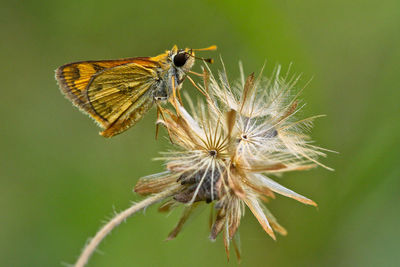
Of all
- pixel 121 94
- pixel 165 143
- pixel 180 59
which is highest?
pixel 180 59

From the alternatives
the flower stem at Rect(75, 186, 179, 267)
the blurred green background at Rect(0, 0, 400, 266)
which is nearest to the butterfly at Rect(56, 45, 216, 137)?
the flower stem at Rect(75, 186, 179, 267)

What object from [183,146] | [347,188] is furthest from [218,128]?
[347,188]

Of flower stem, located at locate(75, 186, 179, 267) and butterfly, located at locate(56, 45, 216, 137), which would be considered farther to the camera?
butterfly, located at locate(56, 45, 216, 137)

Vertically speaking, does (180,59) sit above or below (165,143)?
above

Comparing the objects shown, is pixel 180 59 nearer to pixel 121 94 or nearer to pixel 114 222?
pixel 121 94

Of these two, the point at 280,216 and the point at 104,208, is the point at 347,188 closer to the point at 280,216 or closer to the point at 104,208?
the point at 280,216

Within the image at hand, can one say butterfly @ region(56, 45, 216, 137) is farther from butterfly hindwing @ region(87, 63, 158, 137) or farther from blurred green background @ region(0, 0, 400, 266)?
blurred green background @ region(0, 0, 400, 266)

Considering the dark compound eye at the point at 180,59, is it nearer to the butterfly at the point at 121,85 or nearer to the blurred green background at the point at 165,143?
the butterfly at the point at 121,85

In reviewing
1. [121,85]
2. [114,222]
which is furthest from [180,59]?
[114,222]
